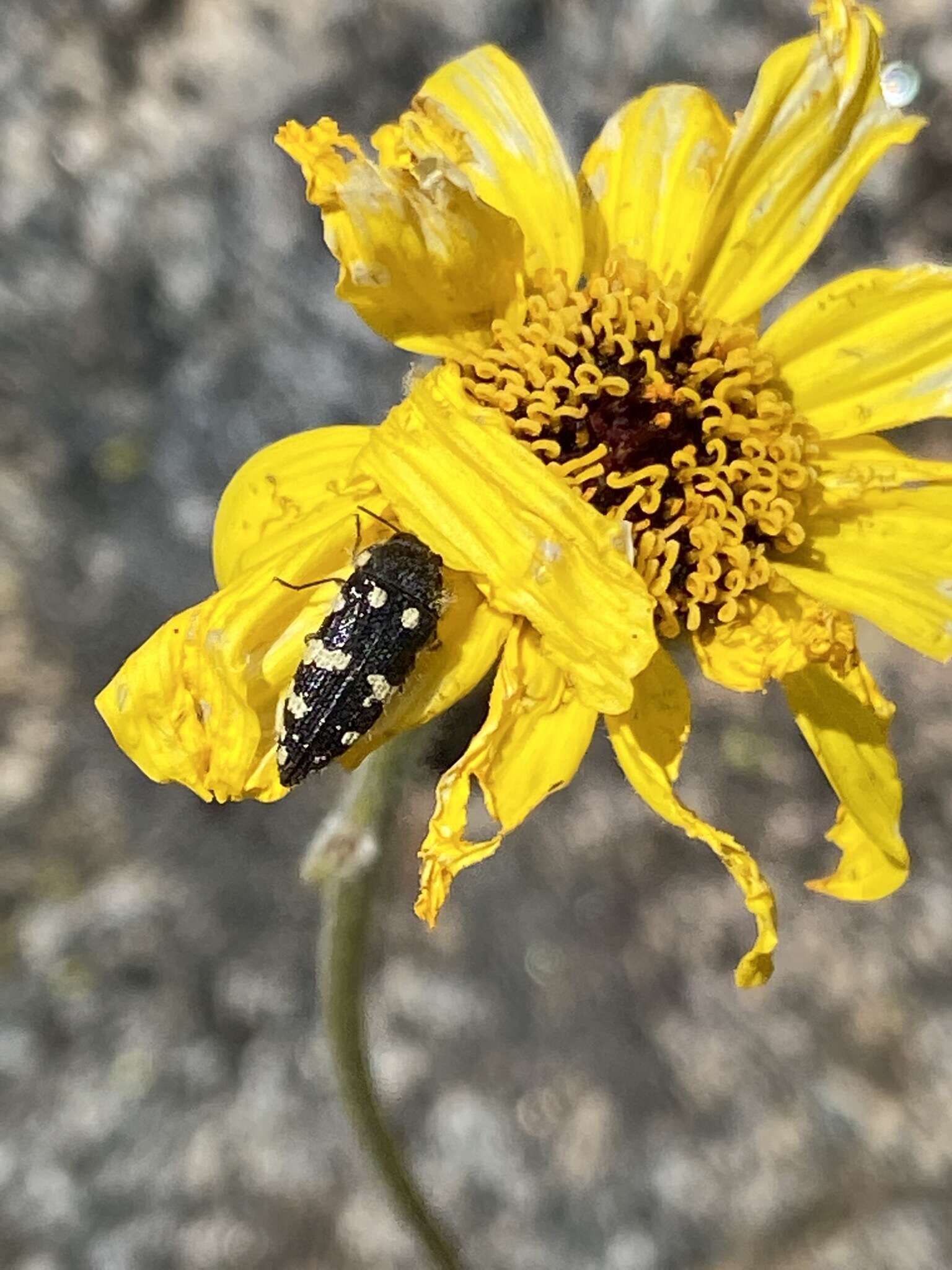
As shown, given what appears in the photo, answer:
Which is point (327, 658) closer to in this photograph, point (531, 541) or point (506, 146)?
point (531, 541)

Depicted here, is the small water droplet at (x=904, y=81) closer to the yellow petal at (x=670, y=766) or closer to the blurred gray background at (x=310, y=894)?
the blurred gray background at (x=310, y=894)

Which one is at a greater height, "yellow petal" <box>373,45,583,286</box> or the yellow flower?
"yellow petal" <box>373,45,583,286</box>

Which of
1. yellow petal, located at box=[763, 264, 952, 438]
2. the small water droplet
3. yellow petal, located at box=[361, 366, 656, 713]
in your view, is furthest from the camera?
the small water droplet

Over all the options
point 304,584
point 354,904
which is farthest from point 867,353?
point 354,904

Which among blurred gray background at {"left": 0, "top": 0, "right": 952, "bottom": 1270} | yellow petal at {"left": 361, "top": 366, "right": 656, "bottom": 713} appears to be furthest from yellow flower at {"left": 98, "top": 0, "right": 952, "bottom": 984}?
blurred gray background at {"left": 0, "top": 0, "right": 952, "bottom": 1270}

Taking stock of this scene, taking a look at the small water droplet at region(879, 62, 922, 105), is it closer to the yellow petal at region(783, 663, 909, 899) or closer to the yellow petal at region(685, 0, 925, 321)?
the yellow petal at region(685, 0, 925, 321)

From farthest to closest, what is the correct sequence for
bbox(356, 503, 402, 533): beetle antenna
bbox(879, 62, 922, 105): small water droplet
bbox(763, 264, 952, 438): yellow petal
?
bbox(879, 62, 922, 105): small water droplet < bbox(763, 264, 952, 438): yellow petal < bbox(356, 503, 402, 533): beetle antenna

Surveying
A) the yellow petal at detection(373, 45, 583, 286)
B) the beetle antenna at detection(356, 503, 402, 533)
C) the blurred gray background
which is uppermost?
the yellow petal at detection(373, 45, 583, 286)

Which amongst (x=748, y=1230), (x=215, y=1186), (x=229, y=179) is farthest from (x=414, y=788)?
(x=229, y=179)
